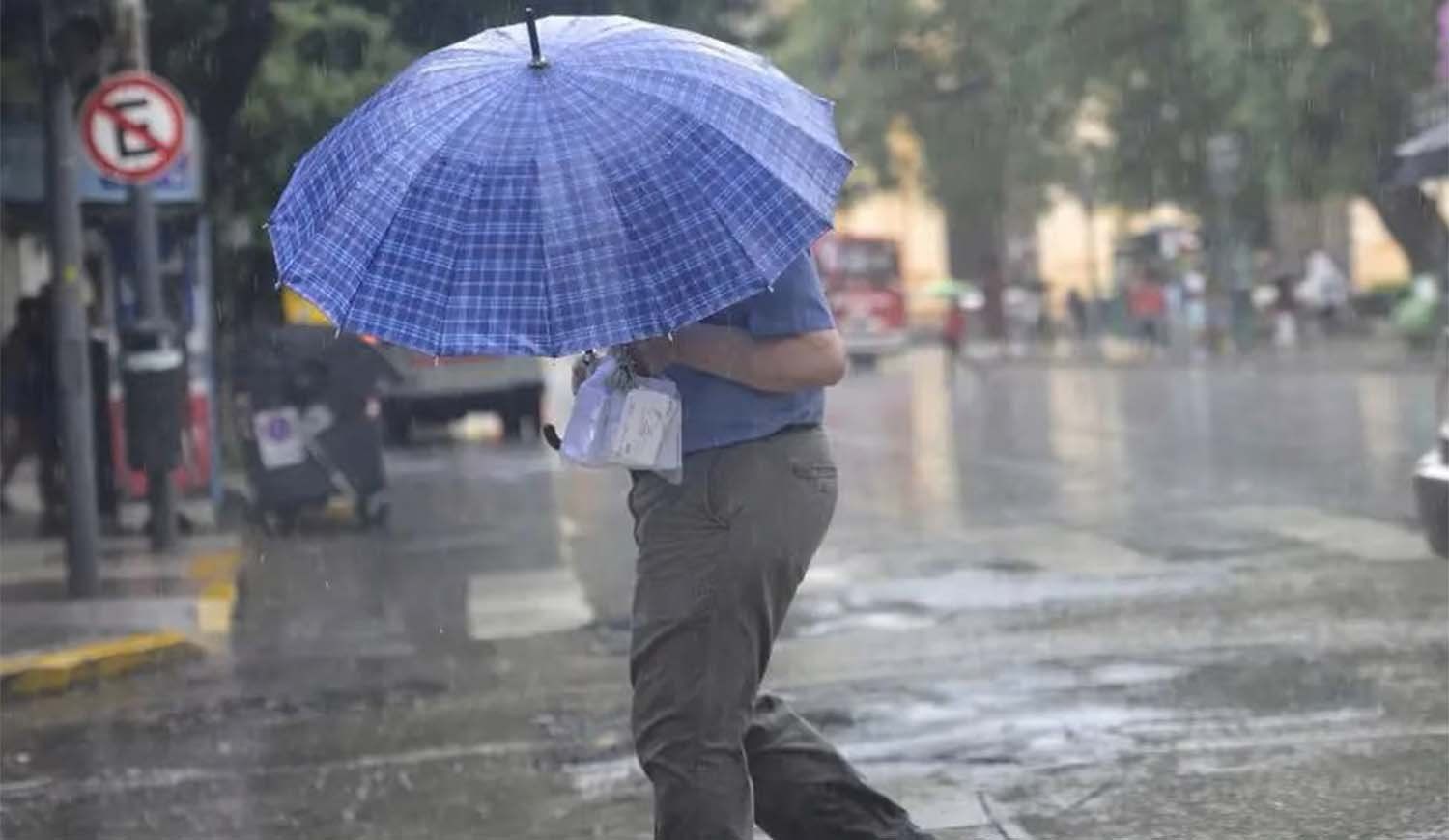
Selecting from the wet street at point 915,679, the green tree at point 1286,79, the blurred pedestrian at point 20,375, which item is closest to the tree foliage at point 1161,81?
the green tree at point 1286,79

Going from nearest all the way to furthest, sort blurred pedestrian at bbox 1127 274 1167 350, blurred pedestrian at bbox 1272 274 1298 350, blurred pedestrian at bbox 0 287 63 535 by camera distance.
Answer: blurred pedestrian at bbox 0 287 63 535, blurred pedestrian at bbox 1272 274 1298 350, blurred pedestrian at bbox 1127 274 1167 350

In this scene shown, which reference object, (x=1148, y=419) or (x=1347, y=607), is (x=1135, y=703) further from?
(x=1148, y=419)

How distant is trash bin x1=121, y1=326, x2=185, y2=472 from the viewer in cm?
1271

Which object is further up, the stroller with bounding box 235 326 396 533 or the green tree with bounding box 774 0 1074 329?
the green tree with bounding box 774 0 1074 329

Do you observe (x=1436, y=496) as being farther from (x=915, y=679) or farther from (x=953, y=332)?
(x=953, y=332)

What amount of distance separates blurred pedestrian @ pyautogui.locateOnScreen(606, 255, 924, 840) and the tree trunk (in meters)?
29.4

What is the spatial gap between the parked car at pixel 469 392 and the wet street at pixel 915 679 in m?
8.23

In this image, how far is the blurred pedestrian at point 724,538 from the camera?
434 cm

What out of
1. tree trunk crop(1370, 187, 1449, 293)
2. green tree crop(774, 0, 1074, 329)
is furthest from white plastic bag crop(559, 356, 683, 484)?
tree trunk crop(1370, 187, 1449, 293)

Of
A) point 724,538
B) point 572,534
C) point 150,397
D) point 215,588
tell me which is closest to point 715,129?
point 724,538

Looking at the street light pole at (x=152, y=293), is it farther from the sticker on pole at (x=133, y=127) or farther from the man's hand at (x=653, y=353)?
the man's hand at (x=653, y=353)

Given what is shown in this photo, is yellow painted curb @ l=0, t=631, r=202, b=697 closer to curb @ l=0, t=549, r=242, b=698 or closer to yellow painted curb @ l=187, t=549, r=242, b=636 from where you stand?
curb @ l=0, t=549, r=242, b=698

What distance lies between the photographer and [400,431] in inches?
1037

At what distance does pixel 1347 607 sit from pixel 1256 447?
895 cm
